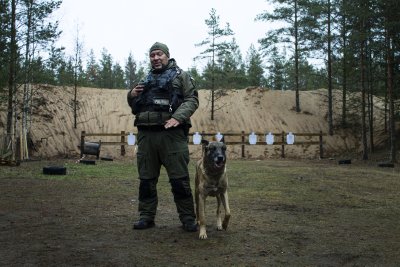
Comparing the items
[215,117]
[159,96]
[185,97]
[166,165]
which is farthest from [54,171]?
[215,117]

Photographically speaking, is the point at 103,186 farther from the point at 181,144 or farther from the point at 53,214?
the point at 181,144

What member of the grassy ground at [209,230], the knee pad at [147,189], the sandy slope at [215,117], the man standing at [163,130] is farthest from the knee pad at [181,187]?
the sandy slope at [215,117]

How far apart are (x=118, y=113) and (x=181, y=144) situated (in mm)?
28614

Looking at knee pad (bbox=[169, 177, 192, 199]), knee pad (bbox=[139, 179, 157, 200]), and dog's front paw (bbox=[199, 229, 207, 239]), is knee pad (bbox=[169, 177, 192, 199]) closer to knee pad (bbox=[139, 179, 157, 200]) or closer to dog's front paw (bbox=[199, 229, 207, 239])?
knee pad (bbox=[139, 179, 157, 200])

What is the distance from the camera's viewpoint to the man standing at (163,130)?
5.92 metres

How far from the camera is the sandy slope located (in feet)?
93.8

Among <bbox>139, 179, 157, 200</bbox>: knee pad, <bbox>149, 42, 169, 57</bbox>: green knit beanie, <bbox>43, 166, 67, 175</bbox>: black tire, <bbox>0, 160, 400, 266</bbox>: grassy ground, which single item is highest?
<bbox>149, 42, 169, 57</bbox>: green knit beanie

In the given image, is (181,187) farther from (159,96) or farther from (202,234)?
(159,96)

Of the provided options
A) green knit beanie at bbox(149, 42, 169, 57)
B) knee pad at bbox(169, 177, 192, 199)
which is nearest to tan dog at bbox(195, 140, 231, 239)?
knee pad at bbox(169, 177, 192, 199)

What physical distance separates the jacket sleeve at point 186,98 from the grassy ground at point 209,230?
1619mm

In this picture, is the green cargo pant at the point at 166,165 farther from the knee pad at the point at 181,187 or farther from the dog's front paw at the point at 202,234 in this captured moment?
the dog's front paw at the point at 202,234

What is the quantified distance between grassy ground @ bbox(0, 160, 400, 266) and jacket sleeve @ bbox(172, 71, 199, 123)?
1.62 metres

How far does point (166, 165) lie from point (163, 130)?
0.50 meters

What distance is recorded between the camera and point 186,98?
6.01 m
